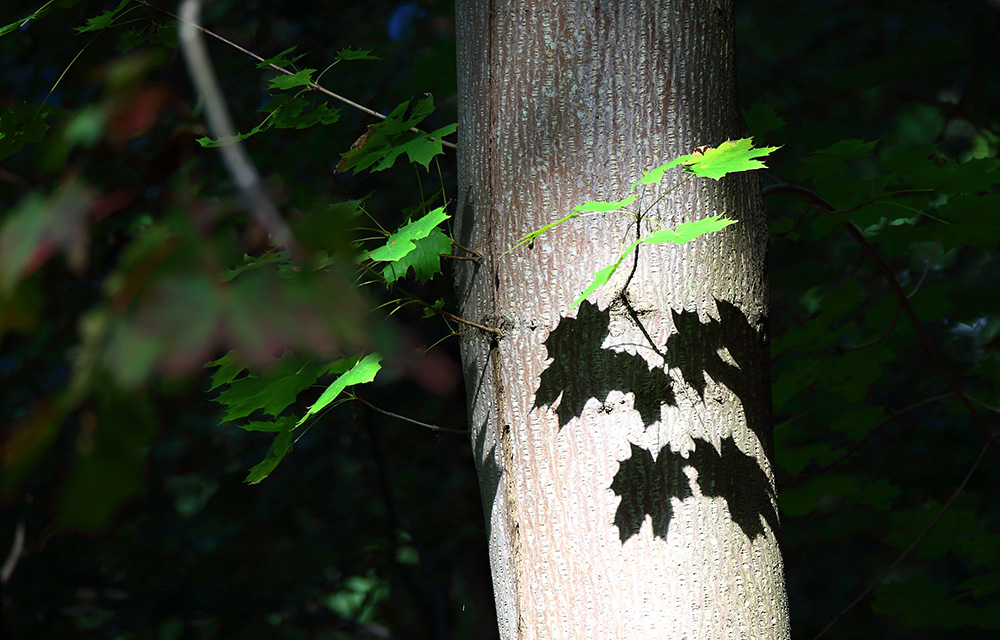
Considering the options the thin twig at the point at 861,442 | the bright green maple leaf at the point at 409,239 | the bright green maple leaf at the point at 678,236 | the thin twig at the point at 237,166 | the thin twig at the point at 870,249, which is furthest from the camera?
the thin twig at the point at 861,442

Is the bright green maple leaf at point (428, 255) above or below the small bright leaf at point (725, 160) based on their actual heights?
below

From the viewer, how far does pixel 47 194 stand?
0.45m

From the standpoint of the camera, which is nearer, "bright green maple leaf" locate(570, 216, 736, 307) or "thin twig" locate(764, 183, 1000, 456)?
"bright green maple leaf" locate(570, 216, 736, 307)

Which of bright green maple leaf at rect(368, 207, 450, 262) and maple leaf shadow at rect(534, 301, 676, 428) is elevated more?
bright green maple leaf at rect(368, 207, 450, 262)

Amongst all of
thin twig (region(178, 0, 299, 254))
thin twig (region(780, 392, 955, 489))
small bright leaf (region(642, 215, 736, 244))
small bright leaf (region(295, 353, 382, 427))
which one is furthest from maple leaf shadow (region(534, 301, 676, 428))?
thin twig (region(780, 392, 955, 489))

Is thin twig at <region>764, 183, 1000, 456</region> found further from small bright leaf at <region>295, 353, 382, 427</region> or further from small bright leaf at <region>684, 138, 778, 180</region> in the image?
small bright leaf at <region>295, 353, 382, 427</region>

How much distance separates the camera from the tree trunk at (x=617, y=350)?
2.81 feet

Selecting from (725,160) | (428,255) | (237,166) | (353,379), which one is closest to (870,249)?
(725,160)

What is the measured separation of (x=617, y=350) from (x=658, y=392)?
0.07 m

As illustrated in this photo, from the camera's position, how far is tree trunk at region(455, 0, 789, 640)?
0.86 metres

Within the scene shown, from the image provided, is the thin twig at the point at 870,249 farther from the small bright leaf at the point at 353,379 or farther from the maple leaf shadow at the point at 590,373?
the small bright leaf at the point at 353,379

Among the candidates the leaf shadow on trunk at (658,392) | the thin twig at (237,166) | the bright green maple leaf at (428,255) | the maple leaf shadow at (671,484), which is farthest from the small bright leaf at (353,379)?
the thin twig at (237,166)

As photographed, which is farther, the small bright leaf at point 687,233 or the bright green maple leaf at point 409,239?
the bright green maple leaf at point 409,239

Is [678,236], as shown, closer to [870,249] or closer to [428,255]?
[428,255]
